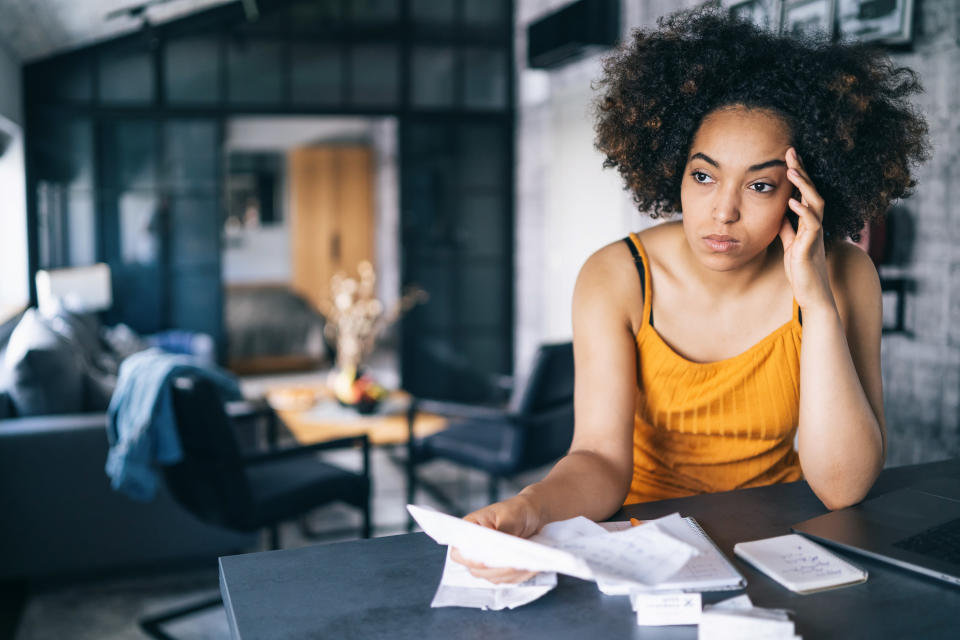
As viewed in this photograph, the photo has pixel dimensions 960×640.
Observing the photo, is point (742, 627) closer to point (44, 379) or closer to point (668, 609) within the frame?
point (668, 609)

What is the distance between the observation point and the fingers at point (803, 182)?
126 centimetres

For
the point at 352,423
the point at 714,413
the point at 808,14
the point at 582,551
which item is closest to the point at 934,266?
the point at 808,14

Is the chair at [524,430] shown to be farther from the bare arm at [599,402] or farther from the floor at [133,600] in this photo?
the bare arm at [599,402]

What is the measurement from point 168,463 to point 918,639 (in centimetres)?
221

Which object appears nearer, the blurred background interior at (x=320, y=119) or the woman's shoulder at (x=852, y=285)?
the woman's shoulder at (x=852, y=285)

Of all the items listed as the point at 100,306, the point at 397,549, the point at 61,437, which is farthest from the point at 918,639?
the point at 100,306

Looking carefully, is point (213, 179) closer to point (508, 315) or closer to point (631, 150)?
point (508, 315)

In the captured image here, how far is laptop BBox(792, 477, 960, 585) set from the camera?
1025 mm

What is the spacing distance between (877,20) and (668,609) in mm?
2429

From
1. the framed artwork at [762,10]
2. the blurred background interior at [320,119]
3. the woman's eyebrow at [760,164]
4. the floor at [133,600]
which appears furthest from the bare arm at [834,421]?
the framed artwork at [762,10]

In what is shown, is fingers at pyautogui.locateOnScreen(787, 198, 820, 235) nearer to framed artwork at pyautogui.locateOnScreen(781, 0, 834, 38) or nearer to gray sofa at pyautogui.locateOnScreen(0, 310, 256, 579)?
framed artwork at pyautogui.locateOnScreen(781, 0, 834, 38)

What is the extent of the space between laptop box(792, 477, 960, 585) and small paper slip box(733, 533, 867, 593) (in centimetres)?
5

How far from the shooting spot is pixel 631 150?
4.87ft

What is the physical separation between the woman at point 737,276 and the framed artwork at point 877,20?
4.29ft
